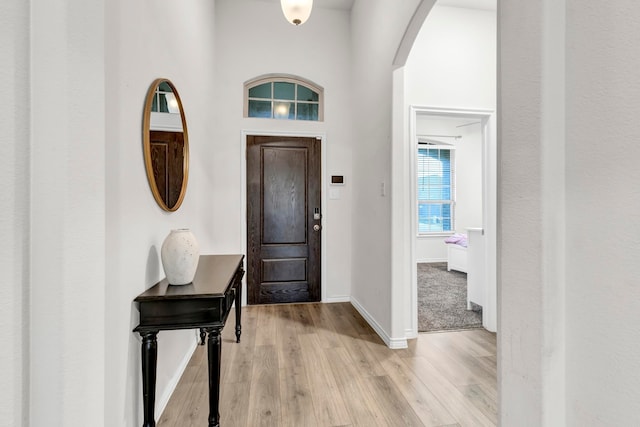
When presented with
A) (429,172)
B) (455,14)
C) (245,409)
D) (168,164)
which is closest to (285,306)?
(245,409)

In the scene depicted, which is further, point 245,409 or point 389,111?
point 389,111

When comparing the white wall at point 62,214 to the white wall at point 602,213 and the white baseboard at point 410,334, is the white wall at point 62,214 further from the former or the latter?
the white baseboard at point 410,334

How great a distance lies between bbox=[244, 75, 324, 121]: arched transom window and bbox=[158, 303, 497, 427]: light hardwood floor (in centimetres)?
254

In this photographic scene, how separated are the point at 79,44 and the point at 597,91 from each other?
1.56 metres

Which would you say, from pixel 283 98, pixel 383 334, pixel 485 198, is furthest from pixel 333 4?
pixel 383 334

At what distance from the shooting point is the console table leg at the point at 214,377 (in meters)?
1.49

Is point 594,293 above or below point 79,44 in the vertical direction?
below

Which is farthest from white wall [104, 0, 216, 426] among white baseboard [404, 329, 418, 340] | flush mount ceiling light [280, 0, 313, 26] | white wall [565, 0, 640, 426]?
white baseboard [404, 329, 418, 340]

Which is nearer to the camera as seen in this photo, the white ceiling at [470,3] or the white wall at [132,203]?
the white wall at [132,203]

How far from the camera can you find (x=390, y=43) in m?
2.62

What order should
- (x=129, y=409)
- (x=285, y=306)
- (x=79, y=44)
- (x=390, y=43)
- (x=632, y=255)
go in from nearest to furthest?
(x=632, y=255), (x=79, y=44), (x=129, y=409), (x=390, y=43), (x=285, y=306)

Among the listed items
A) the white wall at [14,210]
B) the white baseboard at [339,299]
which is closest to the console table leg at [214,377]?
the white wall at [14,210]

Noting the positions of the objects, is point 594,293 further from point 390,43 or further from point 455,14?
point 455,14

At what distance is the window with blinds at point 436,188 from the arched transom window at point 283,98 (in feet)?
11.4
